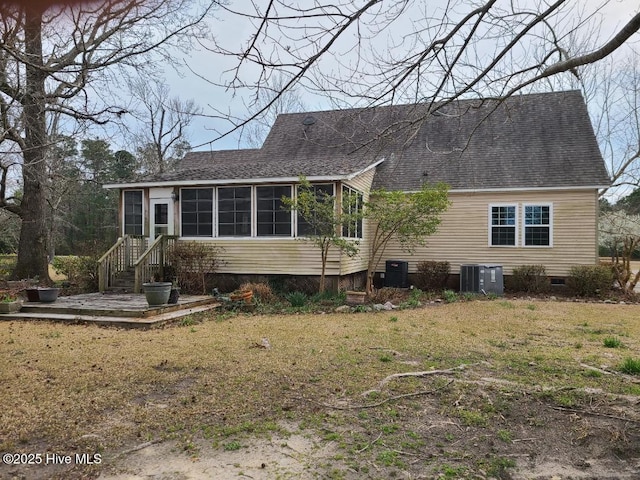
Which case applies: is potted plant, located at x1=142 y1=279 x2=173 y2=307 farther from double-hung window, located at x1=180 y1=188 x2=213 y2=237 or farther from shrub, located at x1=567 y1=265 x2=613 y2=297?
shrub, located at x1=567 y1=265 x2=613 y2=297

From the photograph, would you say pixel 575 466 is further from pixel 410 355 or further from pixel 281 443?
pixel 410 355

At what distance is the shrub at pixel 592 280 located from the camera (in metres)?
13.2

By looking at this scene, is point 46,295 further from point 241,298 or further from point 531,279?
point 531,279

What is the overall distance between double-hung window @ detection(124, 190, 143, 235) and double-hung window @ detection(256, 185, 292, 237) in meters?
3.97

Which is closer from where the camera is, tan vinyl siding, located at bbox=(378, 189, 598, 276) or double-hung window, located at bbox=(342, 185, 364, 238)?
double-hung window, located at bbox=(342, 185, 364, 238)

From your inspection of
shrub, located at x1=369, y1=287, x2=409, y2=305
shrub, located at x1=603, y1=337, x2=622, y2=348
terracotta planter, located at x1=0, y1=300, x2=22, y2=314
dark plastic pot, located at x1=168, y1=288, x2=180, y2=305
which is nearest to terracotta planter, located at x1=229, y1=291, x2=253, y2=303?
dark plastic pot, located at x1=168, y1=288, x2=180, y2=305

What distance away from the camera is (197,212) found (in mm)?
14023

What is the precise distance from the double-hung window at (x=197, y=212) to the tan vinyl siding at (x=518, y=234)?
19.9ft

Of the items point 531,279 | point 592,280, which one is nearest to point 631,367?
point 592,280

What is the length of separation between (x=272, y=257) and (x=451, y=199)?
21.1ft

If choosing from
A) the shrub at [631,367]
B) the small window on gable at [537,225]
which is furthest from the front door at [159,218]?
the shrub at [631,367]

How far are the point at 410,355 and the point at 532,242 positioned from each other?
9.99 meters

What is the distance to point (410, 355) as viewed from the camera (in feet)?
20.9

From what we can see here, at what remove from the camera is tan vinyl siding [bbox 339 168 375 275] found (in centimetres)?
1338
